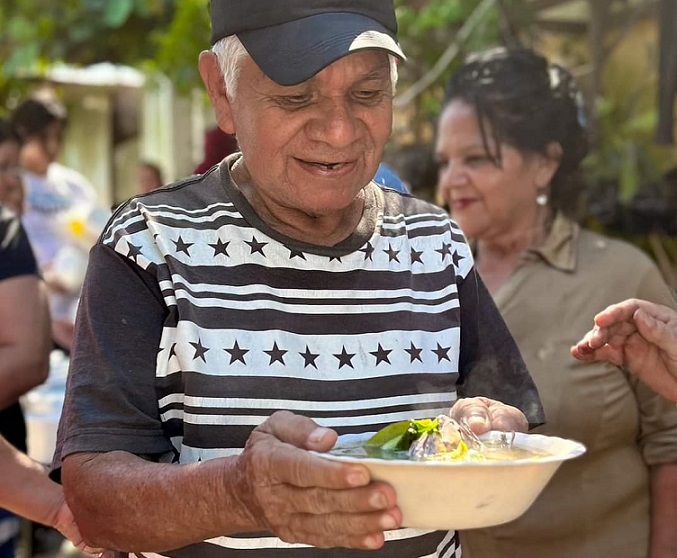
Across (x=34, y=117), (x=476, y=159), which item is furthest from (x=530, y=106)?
(x=34, y=117)

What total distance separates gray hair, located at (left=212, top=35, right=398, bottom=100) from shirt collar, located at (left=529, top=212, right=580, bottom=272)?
3.96ft

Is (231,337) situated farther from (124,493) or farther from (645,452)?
(645,452)

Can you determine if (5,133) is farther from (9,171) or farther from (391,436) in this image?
(391,436)

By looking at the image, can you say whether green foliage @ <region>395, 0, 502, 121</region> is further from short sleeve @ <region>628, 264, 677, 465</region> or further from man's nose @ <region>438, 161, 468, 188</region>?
short sleeve @ <region>628, 264, 677, 465</region>

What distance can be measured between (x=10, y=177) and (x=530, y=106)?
Result: 127 inches

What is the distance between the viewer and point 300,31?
1665mm

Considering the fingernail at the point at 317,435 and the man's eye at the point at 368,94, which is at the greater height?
the man's eye at the point at 368,94

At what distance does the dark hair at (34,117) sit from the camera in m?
6.64

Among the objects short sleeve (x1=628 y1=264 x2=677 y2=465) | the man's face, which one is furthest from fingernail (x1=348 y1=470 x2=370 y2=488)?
short sleeve (x1=628 y1=264 x2=677 y2=465)

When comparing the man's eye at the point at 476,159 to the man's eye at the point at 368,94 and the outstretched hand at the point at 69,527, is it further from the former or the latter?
the outstretched hand at the point at 69,527

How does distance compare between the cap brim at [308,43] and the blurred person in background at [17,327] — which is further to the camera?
the blurred person in background at [17,327]

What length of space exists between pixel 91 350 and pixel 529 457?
2.27ft

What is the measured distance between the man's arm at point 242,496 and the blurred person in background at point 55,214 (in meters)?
3.73

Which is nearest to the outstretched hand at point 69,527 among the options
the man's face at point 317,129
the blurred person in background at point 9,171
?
the man's face at point 317,129
